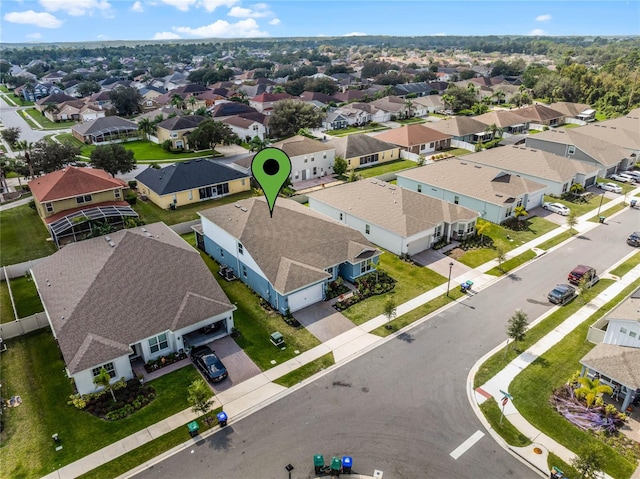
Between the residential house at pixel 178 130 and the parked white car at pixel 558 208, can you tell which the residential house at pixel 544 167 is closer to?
the parked white car at pixel 558 208

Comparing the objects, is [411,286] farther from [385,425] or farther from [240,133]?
[240,133]

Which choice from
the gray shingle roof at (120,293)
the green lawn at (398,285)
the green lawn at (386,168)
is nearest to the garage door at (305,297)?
the green lawn at (398,285)

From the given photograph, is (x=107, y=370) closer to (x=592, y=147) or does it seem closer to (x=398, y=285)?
(x=398, y=285)

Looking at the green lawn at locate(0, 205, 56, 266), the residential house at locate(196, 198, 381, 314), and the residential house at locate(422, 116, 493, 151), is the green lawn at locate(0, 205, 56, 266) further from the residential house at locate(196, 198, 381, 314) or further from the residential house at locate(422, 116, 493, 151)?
the residential house at locate(422, 116, 493, 151)

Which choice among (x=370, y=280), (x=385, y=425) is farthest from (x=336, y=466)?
(x=370, y=280)

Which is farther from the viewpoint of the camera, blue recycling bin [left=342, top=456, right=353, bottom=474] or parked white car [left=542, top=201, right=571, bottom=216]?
parked white car [left=542, top=201, right=571, bottom=216]

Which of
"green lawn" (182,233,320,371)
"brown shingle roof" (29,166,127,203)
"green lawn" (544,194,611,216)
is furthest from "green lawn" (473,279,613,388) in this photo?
"brown shingle roof" (29,166,127,203)
